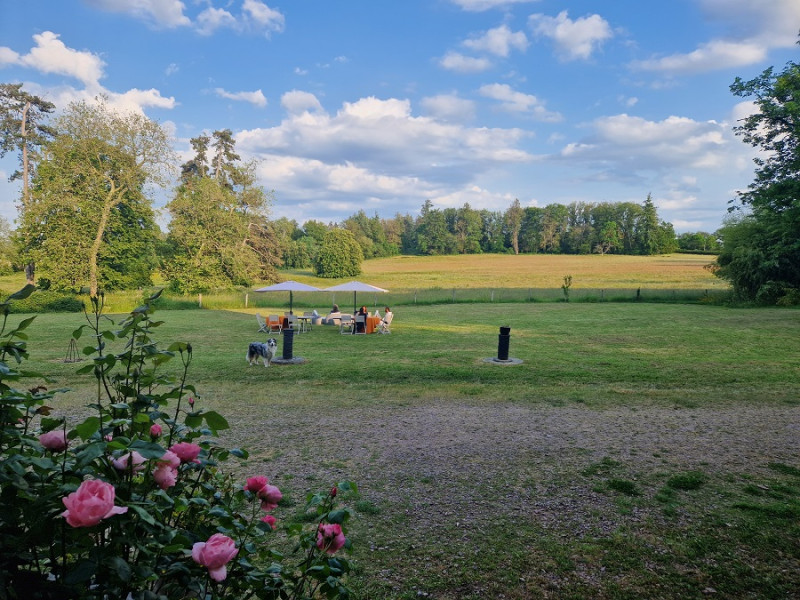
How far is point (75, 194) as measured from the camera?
26469 mm

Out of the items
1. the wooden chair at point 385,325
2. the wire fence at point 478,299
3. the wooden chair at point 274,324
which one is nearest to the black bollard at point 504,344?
the wooden chair at point 385,325

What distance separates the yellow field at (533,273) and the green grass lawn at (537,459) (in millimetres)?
26992

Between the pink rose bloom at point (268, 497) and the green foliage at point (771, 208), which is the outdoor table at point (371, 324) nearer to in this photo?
the pink rose bloom at point (268, 497)

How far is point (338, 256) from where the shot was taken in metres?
46.4

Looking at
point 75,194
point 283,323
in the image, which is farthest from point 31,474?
point 75,194

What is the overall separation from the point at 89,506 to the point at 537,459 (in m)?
4.42

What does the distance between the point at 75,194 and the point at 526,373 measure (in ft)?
92.5

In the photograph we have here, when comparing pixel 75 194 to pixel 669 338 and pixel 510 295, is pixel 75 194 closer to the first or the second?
pixel 510 295

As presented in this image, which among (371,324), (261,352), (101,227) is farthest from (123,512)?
(101,227)

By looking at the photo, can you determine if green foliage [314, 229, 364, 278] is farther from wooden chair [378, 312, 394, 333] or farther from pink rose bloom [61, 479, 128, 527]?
pink rose bloom [61, 479, 128, 527]

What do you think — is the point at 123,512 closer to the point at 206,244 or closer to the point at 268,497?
the point at 268,497

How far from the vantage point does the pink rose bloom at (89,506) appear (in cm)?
95

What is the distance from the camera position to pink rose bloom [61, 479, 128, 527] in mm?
951

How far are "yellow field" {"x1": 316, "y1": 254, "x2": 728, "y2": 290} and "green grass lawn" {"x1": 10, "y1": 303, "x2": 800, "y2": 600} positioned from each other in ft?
88.6
